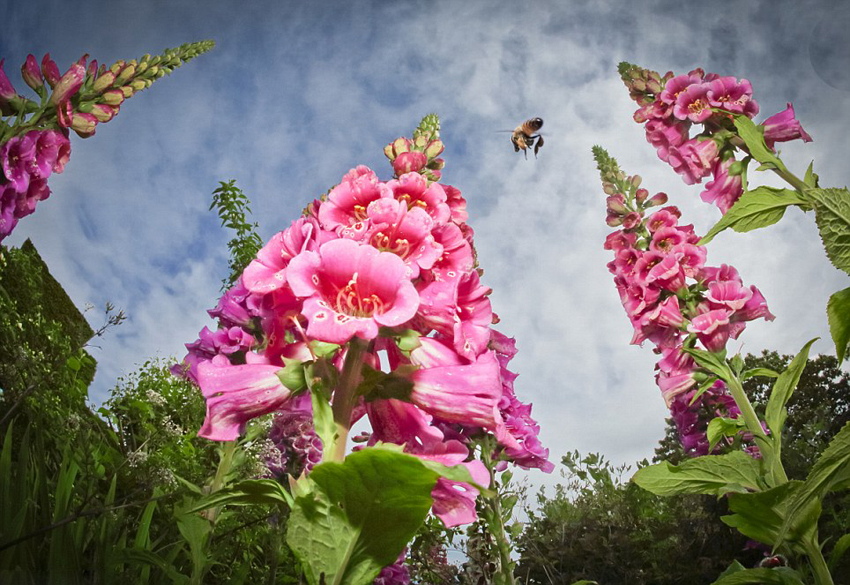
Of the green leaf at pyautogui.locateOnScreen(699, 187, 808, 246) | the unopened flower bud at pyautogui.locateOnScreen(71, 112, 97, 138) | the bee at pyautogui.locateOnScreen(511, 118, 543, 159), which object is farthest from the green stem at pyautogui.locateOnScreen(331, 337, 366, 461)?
the bee at pyautogui.locateOnScreen(511, 118, 543, 159)

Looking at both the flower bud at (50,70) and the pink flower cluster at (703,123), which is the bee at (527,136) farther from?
the flower bud at (50,70)

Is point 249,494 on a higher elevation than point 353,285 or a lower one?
lower

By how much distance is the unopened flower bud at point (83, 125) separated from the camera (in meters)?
2.23

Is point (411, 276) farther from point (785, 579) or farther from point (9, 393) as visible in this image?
point (9, 393)

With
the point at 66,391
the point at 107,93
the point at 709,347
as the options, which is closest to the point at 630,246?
the point at 709,347

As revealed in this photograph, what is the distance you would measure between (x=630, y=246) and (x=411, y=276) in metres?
1.88

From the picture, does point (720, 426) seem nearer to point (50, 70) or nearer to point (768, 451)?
point (768, 451)

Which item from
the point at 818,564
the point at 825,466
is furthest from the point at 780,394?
the point at 825,466

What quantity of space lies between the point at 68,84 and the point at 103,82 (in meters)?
0.16

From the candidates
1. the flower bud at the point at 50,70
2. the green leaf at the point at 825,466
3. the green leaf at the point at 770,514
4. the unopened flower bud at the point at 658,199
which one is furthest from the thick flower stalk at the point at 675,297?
the flower bud at the point at 50,70

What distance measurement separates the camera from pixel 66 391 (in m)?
3.46

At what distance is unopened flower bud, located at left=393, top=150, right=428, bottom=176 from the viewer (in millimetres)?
1082

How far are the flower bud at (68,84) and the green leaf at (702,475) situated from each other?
2.43 metres

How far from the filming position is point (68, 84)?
7.16 feet
